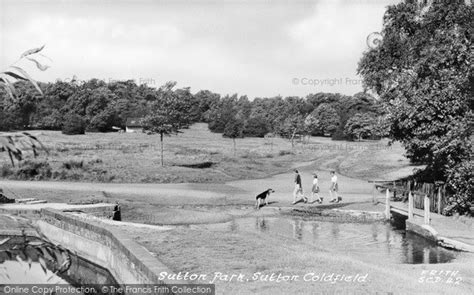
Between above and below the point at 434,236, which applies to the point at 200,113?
above

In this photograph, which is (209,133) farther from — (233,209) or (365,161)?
(233,209)

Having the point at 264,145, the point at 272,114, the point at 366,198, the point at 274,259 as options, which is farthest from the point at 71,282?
the point at 272,114

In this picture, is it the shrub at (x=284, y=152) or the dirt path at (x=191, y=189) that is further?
the shrub at (x=284, y=152)

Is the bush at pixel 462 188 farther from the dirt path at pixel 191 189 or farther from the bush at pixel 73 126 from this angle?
the bush at pixel 73 126

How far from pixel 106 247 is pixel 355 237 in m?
9.60

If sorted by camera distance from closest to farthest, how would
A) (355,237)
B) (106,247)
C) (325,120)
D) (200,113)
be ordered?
(106,247), (355,237), (325,120), (200,113)

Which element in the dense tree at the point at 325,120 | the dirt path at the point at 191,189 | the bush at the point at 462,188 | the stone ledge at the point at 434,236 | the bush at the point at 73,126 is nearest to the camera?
the stone ledge at the point at 434,236

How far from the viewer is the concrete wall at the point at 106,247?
10.5 metres

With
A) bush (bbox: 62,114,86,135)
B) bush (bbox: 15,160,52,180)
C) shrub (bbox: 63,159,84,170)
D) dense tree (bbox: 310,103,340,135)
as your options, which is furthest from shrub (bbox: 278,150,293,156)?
dense tree (bbox: 310,103,340,135)

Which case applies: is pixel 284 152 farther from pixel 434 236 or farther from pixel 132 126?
pixel 434 236

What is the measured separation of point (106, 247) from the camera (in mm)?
14492

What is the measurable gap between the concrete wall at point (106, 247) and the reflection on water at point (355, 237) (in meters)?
4.72

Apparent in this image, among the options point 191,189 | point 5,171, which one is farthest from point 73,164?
point 191,189

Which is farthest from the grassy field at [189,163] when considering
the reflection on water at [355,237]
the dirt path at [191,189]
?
the reflection on water at [355,237]
